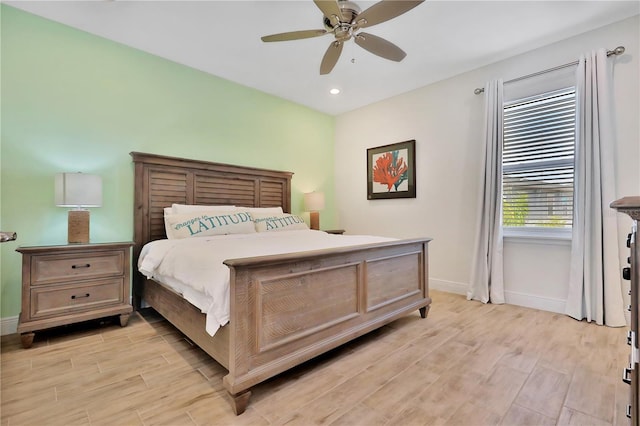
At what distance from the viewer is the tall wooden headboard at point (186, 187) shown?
3.04 metres

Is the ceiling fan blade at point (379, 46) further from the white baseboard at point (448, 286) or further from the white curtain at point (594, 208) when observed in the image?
the white baseboard at point (448, 286)

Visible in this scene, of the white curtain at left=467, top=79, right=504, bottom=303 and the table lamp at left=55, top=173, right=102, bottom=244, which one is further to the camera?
the white curtain at left=467, top=79, right=504, bottom=303

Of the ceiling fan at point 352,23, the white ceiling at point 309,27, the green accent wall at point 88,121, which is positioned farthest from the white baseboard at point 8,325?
the ceiling fan at point 352,23

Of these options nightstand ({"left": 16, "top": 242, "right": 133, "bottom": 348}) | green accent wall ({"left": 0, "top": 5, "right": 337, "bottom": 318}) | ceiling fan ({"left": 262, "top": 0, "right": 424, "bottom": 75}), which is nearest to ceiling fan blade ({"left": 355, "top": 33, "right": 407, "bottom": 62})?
ceiling fan ({"left": 262, "top": 0, "right": 424, "bottom": 75})

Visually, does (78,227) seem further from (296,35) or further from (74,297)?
(296,35)

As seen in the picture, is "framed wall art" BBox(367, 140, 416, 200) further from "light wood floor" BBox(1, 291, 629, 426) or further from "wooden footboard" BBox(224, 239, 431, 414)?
"light wood floor" BBox(1, 291, 629, 426)

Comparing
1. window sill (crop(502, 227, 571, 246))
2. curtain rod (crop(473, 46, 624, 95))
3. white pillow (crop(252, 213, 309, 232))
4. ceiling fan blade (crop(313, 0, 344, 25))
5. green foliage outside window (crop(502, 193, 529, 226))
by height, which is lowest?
window sill (crop(502, 227, 571, 246))

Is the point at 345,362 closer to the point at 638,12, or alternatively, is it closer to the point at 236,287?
the point at 236,287

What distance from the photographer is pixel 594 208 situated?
2656 millimetres

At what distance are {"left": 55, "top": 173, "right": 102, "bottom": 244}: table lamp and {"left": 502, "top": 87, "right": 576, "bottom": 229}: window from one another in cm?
400

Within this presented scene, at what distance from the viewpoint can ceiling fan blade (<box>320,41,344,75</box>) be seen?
2387mm

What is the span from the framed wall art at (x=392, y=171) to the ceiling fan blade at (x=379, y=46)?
68.3 inches

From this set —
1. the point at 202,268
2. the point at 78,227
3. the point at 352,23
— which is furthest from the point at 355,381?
the point at 78,227

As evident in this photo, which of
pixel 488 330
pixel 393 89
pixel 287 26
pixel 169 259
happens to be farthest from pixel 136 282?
pixel 393 89
